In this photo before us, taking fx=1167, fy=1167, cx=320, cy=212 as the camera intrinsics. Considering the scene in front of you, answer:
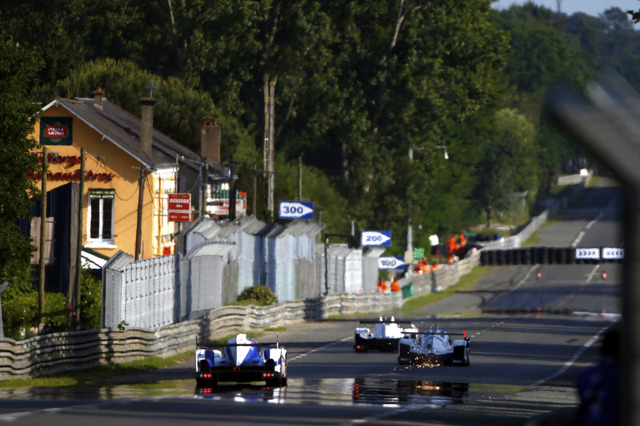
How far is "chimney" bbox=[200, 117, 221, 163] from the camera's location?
60.1m

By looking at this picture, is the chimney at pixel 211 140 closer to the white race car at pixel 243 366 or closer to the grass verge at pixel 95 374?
the grass verge at pixel 95 374

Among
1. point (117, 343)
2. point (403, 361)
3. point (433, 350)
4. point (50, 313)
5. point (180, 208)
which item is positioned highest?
point (180, 208)

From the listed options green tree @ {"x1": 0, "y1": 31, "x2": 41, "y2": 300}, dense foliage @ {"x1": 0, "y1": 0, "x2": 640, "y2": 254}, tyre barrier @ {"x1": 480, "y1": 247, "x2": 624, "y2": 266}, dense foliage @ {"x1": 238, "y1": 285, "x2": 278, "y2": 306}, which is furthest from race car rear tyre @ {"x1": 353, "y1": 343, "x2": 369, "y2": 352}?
tyre barrier @ {"x1": 480, "y1": 247, "x2": 624, "y2": 266}

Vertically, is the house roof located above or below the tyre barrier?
above

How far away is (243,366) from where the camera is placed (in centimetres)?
2339

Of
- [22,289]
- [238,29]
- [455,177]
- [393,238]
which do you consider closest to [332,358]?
[22,289]

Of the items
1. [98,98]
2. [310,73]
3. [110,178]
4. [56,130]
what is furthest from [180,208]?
[310,73]

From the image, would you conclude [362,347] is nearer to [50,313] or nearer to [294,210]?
[50,313]

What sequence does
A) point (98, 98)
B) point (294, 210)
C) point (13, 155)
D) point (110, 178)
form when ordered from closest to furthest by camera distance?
point (13, 155) < point (110, 178) < point (98, 98) < point (294, 210)

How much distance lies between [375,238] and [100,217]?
21985 mm

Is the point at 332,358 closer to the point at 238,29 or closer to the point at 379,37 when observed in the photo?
the point at 238,29

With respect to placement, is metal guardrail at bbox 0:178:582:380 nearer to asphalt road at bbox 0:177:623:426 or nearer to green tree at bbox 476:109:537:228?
asphalt road at bbox 0:177:623:426

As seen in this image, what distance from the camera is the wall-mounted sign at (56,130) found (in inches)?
1574

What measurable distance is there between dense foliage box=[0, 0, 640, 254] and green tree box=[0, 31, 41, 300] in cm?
3576
